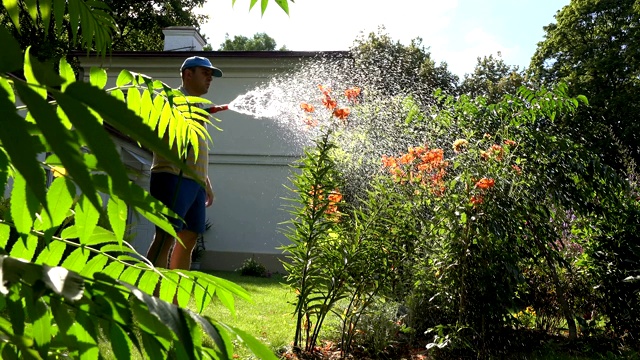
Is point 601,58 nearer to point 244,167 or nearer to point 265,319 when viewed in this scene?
point 244,167

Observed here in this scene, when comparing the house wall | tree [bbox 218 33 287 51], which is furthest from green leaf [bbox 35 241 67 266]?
tree [bbox 218 33 287 51]

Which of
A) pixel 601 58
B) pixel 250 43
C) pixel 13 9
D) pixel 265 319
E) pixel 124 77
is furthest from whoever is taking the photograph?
pixel 250 43

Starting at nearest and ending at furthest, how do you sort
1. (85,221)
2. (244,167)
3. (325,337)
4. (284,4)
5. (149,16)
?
1. (85,221)
2. (284,4)
3. (325,337)
4. (244,167)
5. (149,16)

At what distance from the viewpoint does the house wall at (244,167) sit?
744 inches

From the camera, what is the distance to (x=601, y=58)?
26875 millimetres

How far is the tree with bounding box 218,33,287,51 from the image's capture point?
54.4m

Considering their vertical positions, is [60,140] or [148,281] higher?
[60,140]

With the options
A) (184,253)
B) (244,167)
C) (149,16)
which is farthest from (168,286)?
(149,16)

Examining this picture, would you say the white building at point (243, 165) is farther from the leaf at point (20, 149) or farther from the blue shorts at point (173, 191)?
the leaf at point (20, 149)

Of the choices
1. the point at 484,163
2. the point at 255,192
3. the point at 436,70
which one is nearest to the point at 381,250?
the point at 484,163

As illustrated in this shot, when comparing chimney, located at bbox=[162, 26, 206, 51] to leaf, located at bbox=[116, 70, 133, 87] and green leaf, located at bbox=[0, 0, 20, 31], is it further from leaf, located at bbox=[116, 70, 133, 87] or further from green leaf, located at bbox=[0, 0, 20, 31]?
green leaf, located at bbox=[0, 0, 20, 31]

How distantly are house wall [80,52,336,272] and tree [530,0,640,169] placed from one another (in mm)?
12288

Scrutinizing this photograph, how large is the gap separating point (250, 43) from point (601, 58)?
33.3m

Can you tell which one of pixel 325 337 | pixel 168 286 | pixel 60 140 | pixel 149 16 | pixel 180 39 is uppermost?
pixel 149 16
